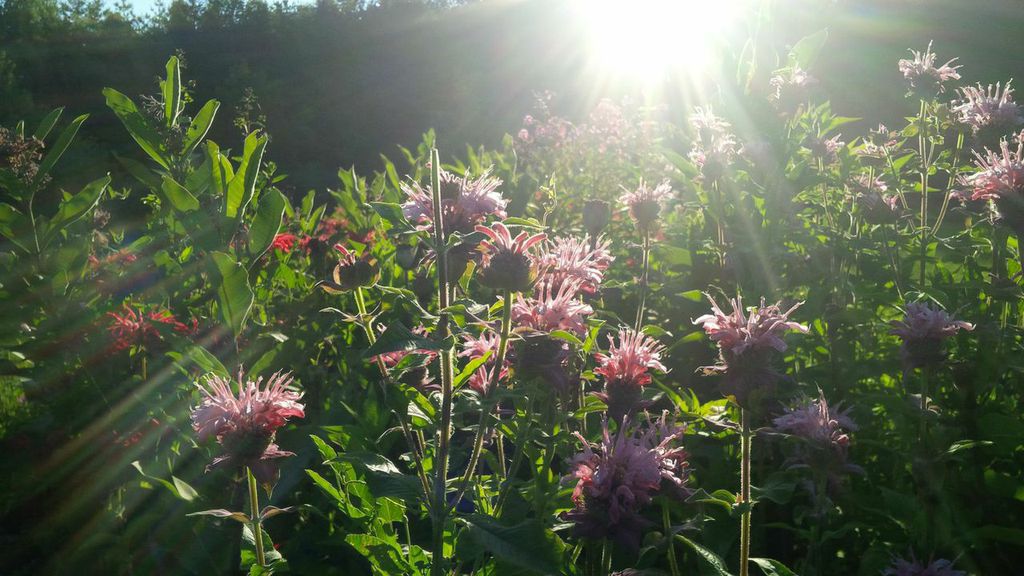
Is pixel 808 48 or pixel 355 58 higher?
pixel 355 58

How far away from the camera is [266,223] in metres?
1.45

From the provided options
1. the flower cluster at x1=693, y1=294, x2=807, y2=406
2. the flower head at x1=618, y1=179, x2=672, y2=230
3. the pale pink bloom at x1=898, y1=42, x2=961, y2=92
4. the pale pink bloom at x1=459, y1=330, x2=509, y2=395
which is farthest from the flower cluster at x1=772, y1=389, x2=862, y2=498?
the pale pink bloom at x1=898, y1=42, x2=961, y2=92

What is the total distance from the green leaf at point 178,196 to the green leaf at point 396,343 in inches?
25.9

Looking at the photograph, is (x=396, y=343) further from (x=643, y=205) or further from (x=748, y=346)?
(x=643, y=205)

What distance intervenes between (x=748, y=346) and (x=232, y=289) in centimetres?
106

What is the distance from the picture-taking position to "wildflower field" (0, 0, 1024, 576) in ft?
4.56

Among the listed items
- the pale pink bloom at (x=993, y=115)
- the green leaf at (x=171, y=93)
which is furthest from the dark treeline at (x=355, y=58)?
the green leaf at (x=171, y=93)

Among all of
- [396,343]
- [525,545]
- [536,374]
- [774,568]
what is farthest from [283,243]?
[774,568]

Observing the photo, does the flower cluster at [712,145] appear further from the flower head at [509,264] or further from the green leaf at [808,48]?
the flower head at [509,264]

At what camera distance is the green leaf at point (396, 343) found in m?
1.14

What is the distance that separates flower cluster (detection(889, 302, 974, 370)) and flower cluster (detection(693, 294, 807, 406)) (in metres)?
0.53

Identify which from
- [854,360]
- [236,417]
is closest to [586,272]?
[236,417]

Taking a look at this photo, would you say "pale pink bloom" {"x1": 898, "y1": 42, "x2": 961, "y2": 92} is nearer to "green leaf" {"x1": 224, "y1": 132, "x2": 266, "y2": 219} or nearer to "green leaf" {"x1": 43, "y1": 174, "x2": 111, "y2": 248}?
"green leaf" {"x1": 224, "y1": 132, "x2": 266, "y2": 219}

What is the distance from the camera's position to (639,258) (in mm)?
3676
